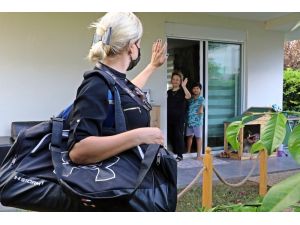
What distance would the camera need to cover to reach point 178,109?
22.8 ft

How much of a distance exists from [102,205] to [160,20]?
5.73 meters

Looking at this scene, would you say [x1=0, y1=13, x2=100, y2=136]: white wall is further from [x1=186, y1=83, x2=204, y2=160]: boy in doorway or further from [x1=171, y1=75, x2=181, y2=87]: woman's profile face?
[x1=186, y1=83, x2=204, y2=160]: boy in doorway

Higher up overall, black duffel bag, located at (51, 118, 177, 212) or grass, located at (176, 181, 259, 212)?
black duffel bag, located at (51, 118, 177, 212)

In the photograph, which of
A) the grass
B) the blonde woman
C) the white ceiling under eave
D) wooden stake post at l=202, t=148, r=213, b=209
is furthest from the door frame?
the blonde woman

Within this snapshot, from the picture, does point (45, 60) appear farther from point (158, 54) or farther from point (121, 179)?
point (121, 179)

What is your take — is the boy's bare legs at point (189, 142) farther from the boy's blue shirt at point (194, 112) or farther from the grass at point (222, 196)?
the grass at point (222, 196)

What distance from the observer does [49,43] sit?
5.81 meters

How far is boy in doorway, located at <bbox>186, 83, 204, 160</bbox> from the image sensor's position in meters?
7.10

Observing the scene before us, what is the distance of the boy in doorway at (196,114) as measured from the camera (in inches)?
280

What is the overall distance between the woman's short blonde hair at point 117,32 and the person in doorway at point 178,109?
5.46 meters

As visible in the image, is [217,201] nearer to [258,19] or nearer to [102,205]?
[102,205]

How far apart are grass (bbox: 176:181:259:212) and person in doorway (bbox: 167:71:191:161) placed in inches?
65.0

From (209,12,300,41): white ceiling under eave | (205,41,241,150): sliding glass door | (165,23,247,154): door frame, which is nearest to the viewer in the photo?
(165,23,247,154): door frame

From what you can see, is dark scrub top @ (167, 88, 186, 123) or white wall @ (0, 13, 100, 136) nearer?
white wall @ (0, 13, 100, 136)
